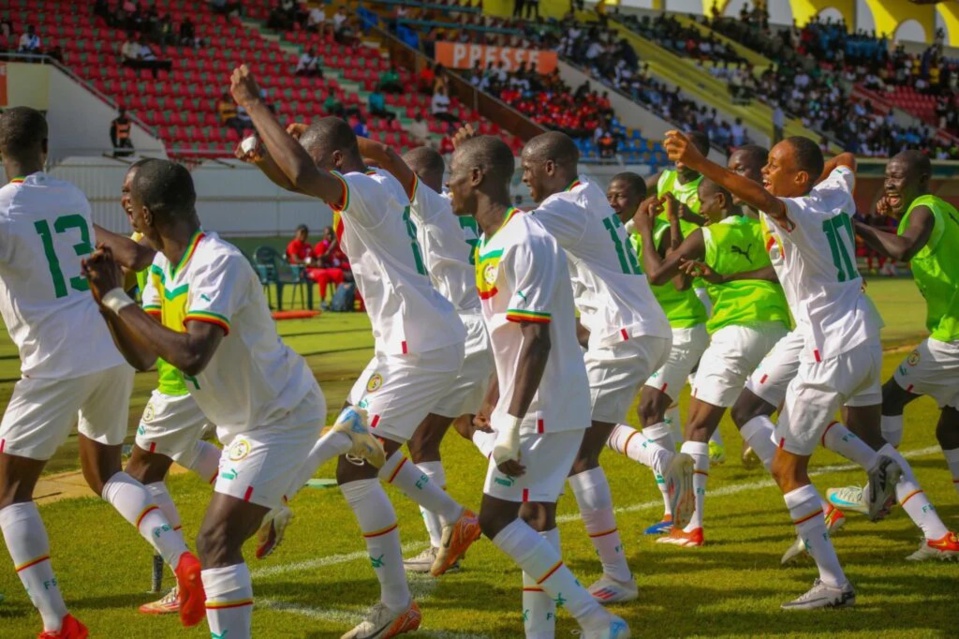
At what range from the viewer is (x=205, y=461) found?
6574mm

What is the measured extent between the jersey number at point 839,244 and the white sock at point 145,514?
357 cm

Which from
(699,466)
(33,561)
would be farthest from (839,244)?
(33,561)

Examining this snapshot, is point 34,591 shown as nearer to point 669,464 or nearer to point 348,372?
point 669,464

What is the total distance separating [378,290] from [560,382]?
1.44 meters

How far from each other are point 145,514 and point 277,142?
6.24ft

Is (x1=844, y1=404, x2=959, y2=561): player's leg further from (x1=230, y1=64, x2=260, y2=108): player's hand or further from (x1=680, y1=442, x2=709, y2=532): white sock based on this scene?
(x1=230, y1=64, x2=260, y2=108): player's hand

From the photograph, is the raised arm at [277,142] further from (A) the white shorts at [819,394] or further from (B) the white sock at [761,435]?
(B) the white sock at [761,435]

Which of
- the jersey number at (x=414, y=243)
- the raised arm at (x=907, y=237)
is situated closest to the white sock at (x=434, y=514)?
the jersey number at (x=414, y=243)

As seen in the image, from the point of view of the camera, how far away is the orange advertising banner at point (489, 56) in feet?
127

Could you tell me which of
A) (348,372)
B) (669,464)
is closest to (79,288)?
(669,464)

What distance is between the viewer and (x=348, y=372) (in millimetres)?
15164

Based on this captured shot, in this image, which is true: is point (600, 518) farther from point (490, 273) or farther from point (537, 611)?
point (490, 273)

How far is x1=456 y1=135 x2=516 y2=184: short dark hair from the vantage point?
17.1ft

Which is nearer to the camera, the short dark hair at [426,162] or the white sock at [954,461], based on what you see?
the short dark hair at [426,162]
